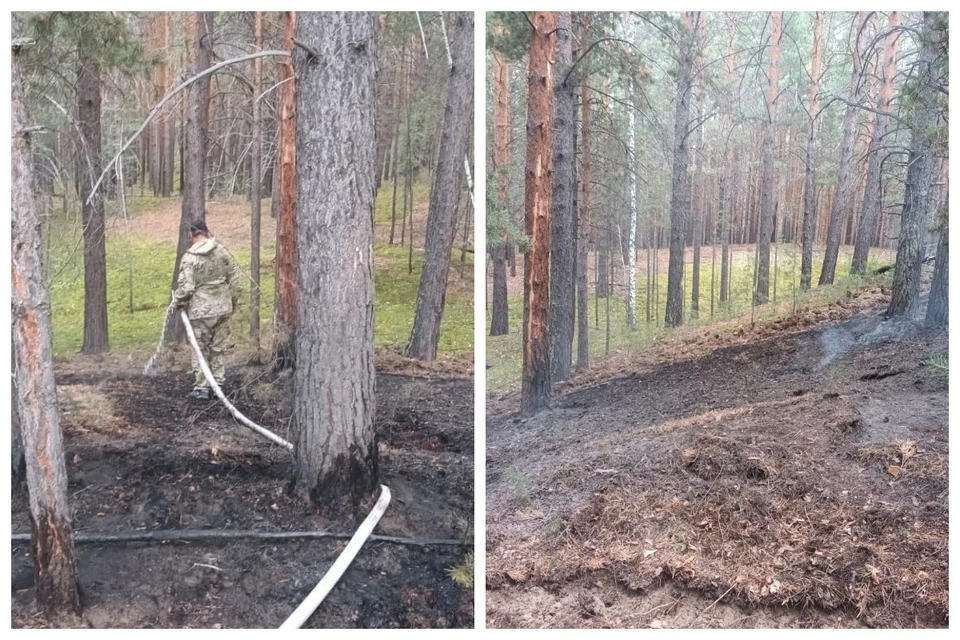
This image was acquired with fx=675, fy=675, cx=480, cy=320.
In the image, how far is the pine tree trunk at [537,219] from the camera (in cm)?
250

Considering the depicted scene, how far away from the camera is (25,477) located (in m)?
2.45

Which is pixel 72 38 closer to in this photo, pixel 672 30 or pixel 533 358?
pixel 533 358

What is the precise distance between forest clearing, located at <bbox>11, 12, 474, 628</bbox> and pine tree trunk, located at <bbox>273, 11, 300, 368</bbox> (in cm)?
2

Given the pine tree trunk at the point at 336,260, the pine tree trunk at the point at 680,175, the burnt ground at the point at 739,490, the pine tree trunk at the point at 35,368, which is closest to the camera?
the pine tree trunk at the point at 35,368

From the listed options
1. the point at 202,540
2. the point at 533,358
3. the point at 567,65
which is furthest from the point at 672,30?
the point at 202,540

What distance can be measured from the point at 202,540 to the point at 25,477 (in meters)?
0.72

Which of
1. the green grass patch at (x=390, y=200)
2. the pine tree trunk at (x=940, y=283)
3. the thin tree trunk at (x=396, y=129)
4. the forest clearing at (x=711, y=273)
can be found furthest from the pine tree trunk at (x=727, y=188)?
the thin tree trunk at (x=396, y=129)

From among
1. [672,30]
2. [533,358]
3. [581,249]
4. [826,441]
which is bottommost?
[826,441]

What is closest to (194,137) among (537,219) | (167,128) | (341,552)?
(167,128)

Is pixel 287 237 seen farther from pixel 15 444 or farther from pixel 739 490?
pixel 739 490

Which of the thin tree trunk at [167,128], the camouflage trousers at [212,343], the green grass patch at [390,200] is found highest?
the thin tree trunk at [167,128]

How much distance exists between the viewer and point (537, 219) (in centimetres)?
253

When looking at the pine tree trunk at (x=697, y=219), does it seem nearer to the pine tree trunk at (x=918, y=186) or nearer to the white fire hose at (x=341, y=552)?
the pine tree trunk at (x=918, y=186)

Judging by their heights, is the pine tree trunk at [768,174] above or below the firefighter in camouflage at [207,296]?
above
